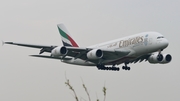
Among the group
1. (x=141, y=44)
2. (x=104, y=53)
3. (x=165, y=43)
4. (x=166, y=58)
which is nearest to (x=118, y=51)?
(x=104, y=53)

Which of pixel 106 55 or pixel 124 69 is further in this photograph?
pixel 124 69

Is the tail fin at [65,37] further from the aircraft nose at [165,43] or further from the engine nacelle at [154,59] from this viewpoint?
the aircraft nose at [165,43]

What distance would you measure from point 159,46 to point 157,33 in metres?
2.22

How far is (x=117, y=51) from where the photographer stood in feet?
144

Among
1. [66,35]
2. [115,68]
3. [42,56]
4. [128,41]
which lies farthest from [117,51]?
[66,35]

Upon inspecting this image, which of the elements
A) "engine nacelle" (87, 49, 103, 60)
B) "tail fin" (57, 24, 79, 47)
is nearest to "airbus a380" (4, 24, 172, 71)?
"engine nacelle" (87, 49, 103, 60)

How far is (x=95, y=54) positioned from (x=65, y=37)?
1396cm

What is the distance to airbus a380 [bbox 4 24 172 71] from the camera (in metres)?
42.1

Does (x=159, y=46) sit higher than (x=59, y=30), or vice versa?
(x=59, y=30)

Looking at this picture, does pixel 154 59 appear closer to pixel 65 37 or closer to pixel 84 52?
pixel 84 52

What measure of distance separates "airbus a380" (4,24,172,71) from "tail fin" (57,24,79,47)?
19.3 ft

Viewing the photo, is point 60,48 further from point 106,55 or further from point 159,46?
point 159,46

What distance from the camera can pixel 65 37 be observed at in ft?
187

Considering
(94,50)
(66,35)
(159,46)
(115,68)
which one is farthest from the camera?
(66,35)
